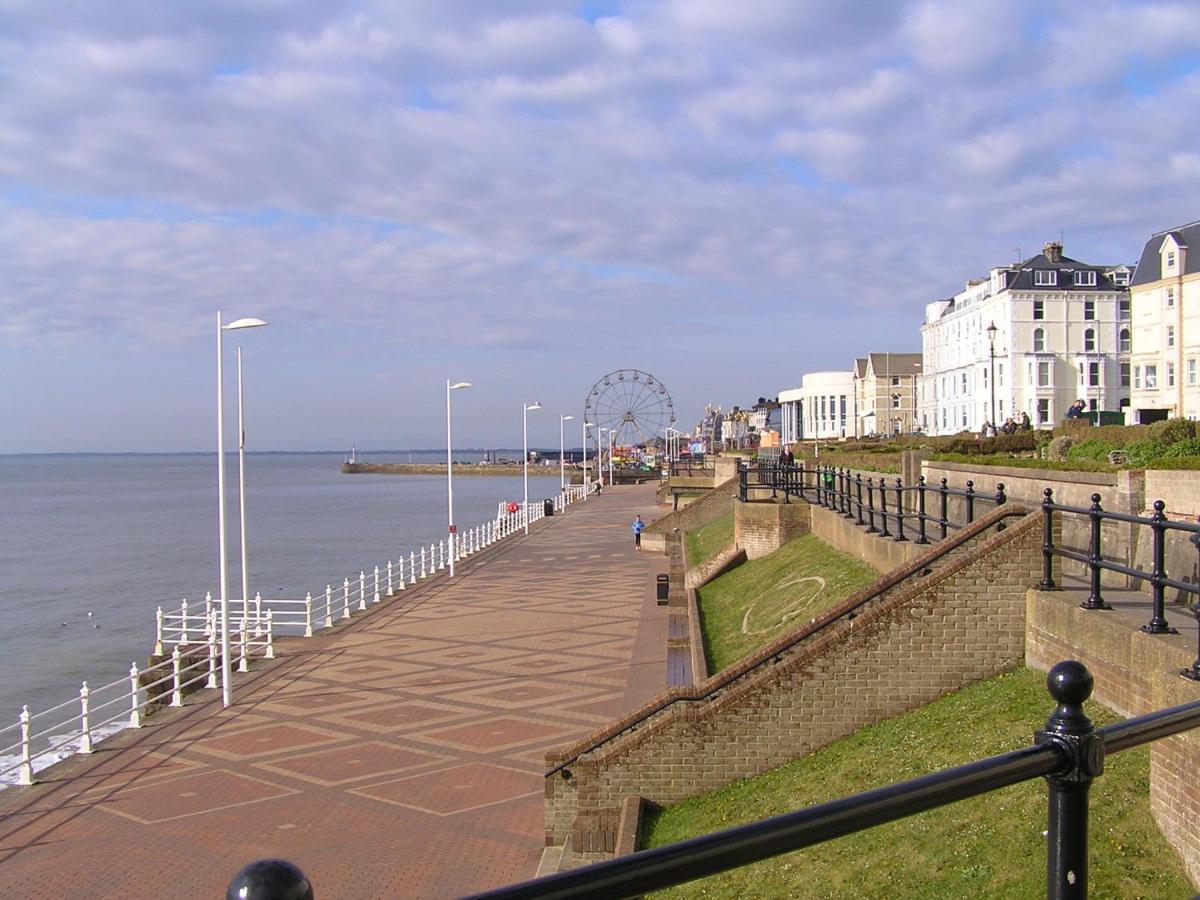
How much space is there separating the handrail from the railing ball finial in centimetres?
1006

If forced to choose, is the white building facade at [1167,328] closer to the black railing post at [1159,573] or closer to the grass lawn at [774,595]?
the grass lawn at [774,595]

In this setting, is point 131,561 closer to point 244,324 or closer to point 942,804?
point 244,324

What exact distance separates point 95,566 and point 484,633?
1427 inches

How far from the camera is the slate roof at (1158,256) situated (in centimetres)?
4456

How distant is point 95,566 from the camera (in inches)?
2071

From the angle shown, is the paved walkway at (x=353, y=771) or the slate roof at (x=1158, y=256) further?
the slate roof at (x=1158, y=256)

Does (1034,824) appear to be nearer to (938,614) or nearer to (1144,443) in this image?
(938,614)

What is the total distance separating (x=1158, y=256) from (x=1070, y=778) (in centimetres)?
5087

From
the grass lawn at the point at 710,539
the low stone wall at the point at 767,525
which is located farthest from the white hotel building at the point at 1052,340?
the low stone wall at the point at 767,525

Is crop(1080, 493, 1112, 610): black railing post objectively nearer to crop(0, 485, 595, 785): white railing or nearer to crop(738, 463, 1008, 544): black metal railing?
crop(738, 463, 1008, 544): black metal railing

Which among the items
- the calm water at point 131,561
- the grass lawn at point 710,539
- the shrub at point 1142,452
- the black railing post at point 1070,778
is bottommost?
the calm water at point 131,561

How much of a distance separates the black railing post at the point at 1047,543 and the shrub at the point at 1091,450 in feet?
38.4

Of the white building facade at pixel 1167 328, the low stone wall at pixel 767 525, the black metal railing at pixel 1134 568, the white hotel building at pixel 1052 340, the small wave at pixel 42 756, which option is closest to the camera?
the black metal railing at pixel 1134 568

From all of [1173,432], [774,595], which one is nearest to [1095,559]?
[774,595]
